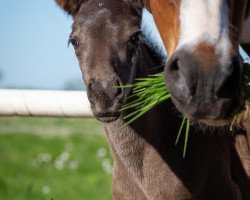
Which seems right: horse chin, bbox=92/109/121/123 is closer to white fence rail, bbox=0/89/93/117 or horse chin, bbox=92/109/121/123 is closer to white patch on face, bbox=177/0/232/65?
white patch on face, bbox=177/0/232/65

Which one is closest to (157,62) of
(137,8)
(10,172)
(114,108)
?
(137,8)

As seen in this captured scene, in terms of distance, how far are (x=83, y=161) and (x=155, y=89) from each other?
12.0m

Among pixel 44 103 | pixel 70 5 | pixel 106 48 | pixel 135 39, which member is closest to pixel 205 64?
pixel 106 48

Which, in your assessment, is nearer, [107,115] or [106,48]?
[107,115]

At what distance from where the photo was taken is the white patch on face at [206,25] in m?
3.93

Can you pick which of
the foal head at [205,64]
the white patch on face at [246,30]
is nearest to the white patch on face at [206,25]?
the foal head at [205,64]

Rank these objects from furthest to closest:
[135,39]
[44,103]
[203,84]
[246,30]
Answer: [44,103]
[135,39]
[246,30]
[203,84]

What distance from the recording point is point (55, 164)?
1564 centimetres

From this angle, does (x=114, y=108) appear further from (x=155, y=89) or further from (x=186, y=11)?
(x=186, y=11)

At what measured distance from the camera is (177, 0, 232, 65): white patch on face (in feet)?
12.9

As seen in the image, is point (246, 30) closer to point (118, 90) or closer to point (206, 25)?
point (118, 90)

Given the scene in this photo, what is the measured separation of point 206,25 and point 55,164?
11898 mm

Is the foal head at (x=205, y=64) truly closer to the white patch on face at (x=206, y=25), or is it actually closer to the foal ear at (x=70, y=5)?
the white patch on face at (x=206, y=25)

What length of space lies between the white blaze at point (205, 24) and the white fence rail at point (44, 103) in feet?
8.30
